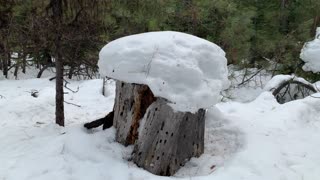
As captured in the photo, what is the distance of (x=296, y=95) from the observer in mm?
7523

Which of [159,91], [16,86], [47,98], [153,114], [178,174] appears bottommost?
[16,86]

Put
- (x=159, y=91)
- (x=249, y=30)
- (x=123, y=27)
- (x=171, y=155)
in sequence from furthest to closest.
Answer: (x=249, y=30)
(x=123, y=27)
(x=171, y=155)
(x=159, y=91)

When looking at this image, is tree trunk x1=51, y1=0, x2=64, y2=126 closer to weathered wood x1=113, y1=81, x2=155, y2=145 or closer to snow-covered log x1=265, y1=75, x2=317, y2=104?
weathered wood x1=113, y1=81, x2=155, y2=145

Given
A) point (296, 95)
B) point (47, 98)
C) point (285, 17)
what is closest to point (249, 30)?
point (285, 17)

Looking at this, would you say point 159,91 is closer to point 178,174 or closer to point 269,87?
point 178,174

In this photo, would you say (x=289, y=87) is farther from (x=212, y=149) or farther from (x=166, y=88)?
(x=166, y=88)

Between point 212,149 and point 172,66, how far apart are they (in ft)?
4.36

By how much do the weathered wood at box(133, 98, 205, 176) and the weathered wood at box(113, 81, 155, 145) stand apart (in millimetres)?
219

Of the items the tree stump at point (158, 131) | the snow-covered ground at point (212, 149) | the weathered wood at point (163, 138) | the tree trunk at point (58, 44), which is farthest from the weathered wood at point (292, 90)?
the tree trunk at point (58, 44)

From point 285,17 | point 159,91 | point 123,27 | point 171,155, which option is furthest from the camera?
point 285,17

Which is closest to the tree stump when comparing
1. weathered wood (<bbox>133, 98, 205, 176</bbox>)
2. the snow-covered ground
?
weathered wood (<bbox>133, 98, 205, 176</bbox>)

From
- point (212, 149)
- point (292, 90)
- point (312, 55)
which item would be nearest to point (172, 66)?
point (212, 149)

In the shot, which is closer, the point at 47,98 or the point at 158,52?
the point at 158,52

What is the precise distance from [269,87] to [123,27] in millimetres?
4383
